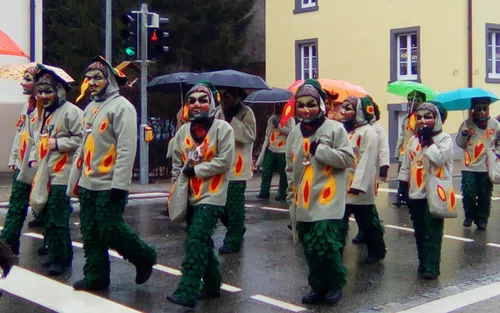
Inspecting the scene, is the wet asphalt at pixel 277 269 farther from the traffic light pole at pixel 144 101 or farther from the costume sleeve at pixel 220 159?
the traffic light pole at pixel 144 101

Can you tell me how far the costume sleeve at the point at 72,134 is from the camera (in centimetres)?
764

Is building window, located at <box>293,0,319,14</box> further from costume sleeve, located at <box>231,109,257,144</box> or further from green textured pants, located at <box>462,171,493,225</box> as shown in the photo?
costume sleeve, located at <box>231,109,257,144</box>

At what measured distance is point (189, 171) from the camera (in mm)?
6535

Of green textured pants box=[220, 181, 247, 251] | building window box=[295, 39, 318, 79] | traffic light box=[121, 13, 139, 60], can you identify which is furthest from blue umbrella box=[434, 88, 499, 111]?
building window box=[295, 39, 318, 79]

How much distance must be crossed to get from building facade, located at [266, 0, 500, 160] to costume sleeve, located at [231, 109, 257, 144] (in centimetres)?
1792

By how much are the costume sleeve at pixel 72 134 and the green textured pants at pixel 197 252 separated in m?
1.70

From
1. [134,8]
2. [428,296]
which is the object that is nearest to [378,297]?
[428,296]

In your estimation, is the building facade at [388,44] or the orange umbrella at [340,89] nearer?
the orange umbrella at [340,89]

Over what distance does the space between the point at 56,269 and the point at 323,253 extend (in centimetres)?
276

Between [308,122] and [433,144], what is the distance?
1.68 metres

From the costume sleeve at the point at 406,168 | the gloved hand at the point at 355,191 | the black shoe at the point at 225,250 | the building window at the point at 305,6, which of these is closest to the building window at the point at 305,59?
the building window at the point at 305,6

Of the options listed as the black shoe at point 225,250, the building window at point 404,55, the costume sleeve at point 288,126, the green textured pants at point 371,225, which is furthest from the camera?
the building window at point 404,55

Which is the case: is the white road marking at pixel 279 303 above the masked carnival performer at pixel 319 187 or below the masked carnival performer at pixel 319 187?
below

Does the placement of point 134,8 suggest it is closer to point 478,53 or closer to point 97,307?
point 478,53
